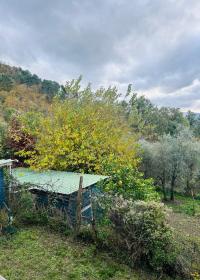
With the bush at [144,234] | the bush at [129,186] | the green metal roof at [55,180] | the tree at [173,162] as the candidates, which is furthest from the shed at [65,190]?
the tree at [173,162]

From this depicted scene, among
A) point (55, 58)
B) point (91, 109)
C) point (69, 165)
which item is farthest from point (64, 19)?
point (55, 58)

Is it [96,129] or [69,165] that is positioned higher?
[96,129]

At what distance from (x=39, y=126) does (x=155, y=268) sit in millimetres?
9671

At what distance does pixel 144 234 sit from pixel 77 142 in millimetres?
7092

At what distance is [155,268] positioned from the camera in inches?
243

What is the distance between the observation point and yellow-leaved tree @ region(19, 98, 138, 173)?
12023 millimetres

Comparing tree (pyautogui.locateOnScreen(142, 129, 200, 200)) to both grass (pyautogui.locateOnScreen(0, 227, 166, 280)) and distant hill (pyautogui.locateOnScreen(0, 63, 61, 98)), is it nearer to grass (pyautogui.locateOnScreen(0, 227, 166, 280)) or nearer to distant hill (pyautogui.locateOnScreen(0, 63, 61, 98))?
grass (pyautogui.locateOnScreen(0, 227, 166, 280))

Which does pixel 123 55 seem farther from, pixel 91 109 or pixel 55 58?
pixel 55 58

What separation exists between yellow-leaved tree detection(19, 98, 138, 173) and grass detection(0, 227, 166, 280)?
4.72 m

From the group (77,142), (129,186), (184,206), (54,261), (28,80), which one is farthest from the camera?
(28,80)

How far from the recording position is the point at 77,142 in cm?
1254

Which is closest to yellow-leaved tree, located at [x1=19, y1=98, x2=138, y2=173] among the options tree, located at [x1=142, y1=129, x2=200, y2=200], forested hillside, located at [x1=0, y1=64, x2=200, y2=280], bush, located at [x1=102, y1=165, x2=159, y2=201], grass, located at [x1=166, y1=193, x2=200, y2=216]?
forested hillside, located at [x1=0, y1=64, x2=200, y2=280]

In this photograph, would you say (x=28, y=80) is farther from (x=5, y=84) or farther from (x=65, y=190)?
(x=65, y=190)

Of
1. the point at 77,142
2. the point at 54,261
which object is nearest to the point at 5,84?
the point at 77,142
